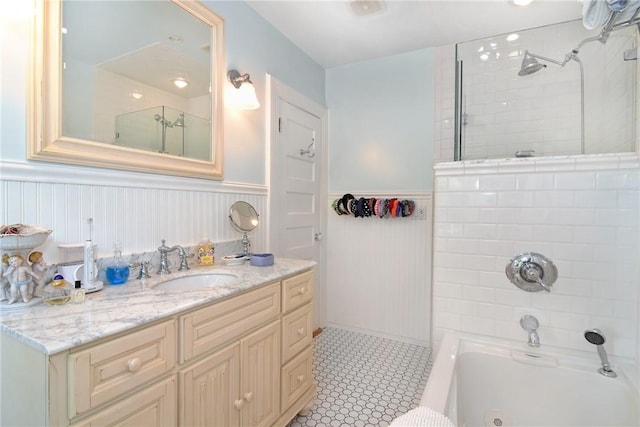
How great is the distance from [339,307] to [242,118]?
6.38 ft

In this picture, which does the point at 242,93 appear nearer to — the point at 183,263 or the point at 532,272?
the point at 183,263

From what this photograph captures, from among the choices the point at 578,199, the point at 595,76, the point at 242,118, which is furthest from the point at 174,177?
the point at 595,76

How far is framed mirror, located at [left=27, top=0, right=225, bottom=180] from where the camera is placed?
1134 millimetres

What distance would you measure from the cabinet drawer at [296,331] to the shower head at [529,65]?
6.70 feet

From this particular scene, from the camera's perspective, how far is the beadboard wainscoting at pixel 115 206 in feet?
3.58

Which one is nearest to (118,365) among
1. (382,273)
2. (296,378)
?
(296,378)

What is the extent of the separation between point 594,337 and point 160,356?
71.3 inches

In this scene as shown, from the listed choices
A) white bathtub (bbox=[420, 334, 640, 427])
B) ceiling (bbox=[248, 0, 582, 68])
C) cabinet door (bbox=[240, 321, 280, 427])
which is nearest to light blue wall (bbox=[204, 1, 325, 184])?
ceiling (bbox=[248, 0, 582, 68])

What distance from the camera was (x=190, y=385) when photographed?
107 cm

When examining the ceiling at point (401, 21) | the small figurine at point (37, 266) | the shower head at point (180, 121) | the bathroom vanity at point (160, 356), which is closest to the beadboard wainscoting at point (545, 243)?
the bathroom vanity at point (160, 356)

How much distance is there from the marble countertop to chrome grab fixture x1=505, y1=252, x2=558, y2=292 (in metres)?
1.34

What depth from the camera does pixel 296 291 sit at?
163 cm

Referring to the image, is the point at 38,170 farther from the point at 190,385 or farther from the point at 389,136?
the point at 389,136

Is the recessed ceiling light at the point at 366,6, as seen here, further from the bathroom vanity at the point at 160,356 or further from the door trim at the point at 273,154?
the bathroom vanity at the point at 160,356
